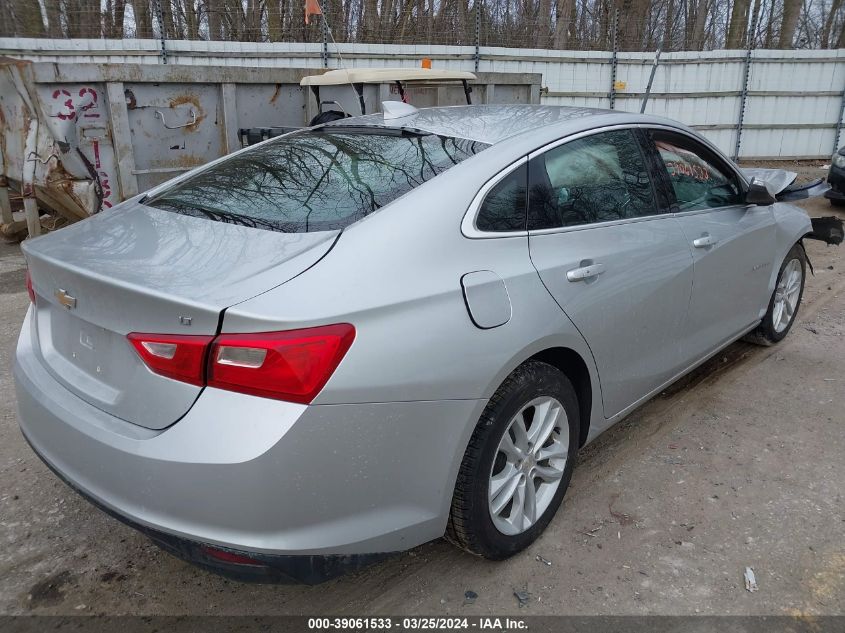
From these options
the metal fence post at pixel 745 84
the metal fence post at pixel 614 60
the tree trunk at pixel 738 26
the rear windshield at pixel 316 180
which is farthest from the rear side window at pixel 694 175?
the tree trunk at pixel 738 26

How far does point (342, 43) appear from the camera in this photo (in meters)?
12.2

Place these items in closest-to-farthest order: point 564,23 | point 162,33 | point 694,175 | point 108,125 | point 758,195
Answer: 1. point 694,175
2. point 758,195
3. point 108,125
4. point 162,33
5. point 564,23

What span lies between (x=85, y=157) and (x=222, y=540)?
5.78 meters

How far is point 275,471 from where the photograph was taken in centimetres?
186

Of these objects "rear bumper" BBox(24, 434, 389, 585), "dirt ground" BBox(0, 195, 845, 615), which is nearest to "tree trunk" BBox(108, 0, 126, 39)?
"dirt ground" BBox(0, 195, 845, 615)

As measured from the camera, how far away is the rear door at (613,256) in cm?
264

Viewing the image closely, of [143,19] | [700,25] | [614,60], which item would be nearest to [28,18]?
[143,19]

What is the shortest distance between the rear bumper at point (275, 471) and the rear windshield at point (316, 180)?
26.2 inches

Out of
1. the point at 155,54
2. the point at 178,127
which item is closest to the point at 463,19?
the point at 155,54

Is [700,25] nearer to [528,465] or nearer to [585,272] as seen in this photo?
[585,272]

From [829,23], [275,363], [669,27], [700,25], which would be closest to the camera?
[275,363]

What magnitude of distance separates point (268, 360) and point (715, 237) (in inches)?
100.0

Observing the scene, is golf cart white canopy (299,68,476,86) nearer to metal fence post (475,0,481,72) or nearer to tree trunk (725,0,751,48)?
metal fence post (475,0,481,72)

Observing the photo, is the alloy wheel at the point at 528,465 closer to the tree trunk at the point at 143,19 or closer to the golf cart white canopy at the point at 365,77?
the golf cart white canopy at the point at 365,77
